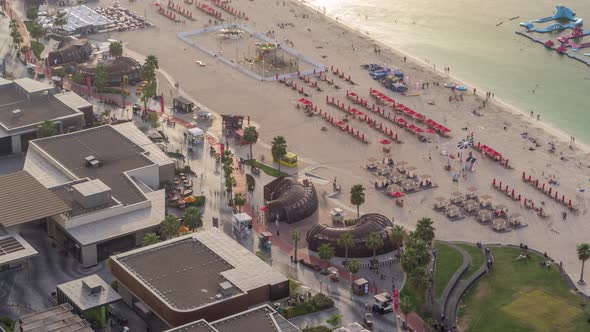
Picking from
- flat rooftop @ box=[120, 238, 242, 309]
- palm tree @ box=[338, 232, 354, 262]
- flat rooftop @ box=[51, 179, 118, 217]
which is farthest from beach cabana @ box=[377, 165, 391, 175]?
flat rooftop @ box=[51, 179, 118, 217]

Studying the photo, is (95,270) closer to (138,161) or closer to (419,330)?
(138,161)

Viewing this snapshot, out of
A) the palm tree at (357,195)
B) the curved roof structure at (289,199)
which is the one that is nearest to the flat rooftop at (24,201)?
the curved roof structure at (289,199)

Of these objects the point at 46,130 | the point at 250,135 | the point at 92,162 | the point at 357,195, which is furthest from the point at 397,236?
the point at 46,130

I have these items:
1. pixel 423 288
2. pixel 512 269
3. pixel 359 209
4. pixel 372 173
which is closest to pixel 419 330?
pixel 423 288

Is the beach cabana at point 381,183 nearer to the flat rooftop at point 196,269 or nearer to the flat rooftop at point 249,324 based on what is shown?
the flat rooftop at point 196,269

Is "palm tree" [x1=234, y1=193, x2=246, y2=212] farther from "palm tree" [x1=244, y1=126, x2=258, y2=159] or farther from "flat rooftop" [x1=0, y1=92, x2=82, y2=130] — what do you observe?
"flat rooftop" [x1=0, y1=92, x2=82, y2=130]

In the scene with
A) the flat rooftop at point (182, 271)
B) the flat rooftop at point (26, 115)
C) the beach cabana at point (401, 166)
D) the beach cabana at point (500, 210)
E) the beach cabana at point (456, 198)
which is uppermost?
the flat rooftop at point (182, 271)
